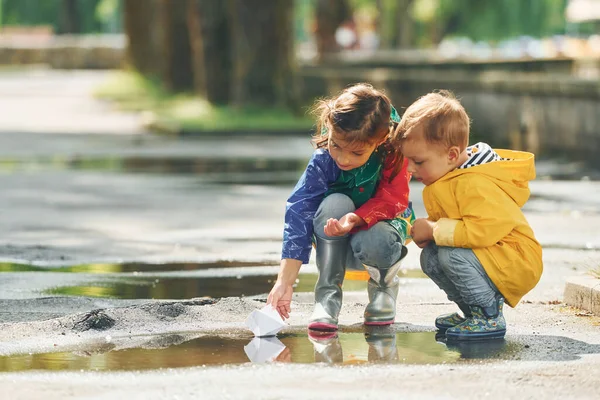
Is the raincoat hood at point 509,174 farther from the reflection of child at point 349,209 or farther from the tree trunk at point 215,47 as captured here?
the tree trunk at point 215,47

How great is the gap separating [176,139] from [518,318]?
15421 millimetres

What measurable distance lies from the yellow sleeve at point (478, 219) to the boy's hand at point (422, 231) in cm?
6

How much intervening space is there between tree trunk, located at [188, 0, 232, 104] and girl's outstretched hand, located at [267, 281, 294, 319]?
19.8 m

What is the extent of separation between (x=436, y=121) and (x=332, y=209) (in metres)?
0.62

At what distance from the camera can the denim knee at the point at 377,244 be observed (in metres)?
5.96

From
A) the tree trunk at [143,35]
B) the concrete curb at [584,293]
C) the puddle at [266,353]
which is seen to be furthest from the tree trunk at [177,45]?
the puddle at [266,353]

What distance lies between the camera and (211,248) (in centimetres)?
918

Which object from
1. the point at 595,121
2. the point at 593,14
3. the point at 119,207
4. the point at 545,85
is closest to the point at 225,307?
the point at 119,207

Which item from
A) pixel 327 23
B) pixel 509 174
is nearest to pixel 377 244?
pixel 509 174

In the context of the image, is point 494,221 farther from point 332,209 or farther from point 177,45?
point 177,45

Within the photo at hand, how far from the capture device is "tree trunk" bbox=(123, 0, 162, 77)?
41250 mm

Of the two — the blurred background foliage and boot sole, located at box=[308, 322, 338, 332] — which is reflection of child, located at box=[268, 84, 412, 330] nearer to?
boot sole, located at box=[308, 322, 338, 332]

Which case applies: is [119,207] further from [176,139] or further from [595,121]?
[176,139]

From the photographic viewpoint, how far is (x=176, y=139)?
2144 centimetres
